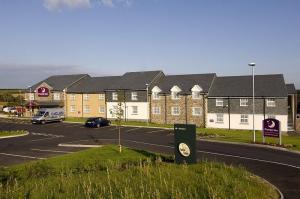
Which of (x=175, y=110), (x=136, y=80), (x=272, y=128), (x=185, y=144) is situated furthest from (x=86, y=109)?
(x=185, y=144)

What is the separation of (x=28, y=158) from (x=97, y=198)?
15.7 m

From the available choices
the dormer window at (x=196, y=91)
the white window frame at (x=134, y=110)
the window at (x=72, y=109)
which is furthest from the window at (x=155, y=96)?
the window at (x=72, y=109)

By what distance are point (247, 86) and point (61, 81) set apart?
40597 millimetres

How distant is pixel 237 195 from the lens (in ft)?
54.0

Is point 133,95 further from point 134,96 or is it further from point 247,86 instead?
point 247,86

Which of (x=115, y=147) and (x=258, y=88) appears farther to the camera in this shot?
(x=258, y=88)

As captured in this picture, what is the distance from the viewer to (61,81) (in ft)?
265

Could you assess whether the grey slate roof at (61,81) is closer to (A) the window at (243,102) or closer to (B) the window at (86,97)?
(B) the window at (86,97)

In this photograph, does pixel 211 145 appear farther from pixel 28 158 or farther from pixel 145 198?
pixel 145 198

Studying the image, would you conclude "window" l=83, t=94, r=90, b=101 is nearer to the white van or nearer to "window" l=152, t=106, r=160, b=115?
the white van

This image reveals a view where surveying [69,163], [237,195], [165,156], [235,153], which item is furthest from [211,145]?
[237,195]

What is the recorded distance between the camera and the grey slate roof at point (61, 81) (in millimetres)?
77875

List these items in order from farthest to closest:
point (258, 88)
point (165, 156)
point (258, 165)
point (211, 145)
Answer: point (258, 88) < point (211, 145) < point (165, 156) < point (258, 165)

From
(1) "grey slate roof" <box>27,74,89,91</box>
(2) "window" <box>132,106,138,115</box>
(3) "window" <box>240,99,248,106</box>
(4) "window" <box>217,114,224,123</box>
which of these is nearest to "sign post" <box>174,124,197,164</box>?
(3) "window" <box>240,99,248,106</box>
